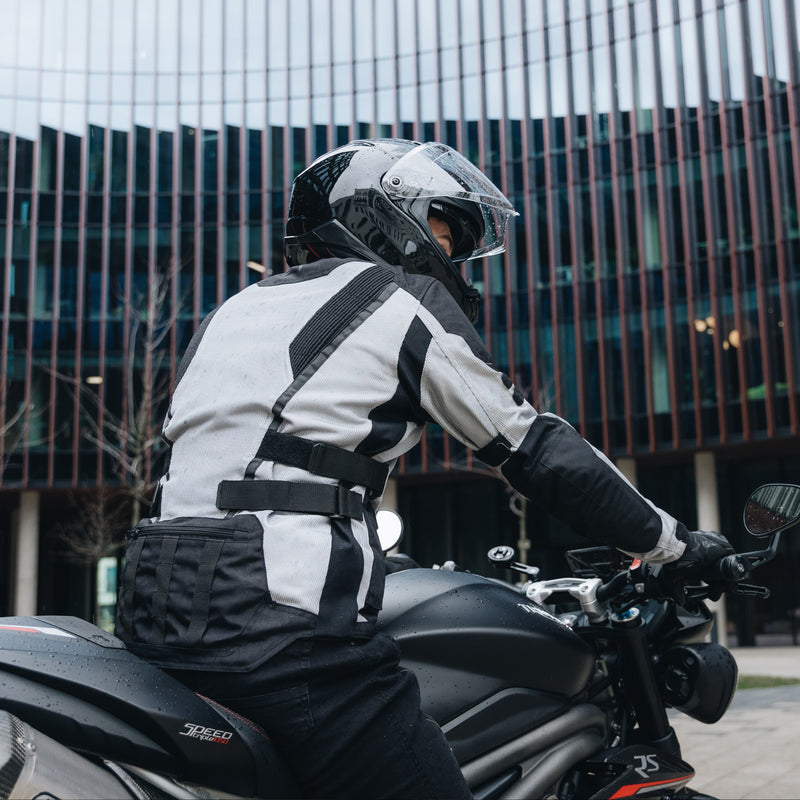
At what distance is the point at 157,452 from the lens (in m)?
26.5

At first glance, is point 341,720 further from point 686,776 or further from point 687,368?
point 687,368

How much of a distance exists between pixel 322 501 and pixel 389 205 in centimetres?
88

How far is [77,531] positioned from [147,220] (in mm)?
10363

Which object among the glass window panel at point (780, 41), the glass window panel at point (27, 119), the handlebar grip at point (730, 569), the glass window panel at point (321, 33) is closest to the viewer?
the handlebar grip at point (730, 569)

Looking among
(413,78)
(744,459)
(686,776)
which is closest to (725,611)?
(744,459)

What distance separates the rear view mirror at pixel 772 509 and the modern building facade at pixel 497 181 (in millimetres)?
20820

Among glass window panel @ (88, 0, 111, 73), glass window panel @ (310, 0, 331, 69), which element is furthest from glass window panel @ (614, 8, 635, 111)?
glass window panel @ (88, 0, 111, 73)

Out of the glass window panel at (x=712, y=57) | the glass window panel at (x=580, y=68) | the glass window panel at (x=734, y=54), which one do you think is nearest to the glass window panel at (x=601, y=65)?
the glass window panel at (x=580, y=68)

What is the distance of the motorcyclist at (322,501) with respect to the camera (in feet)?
5.30

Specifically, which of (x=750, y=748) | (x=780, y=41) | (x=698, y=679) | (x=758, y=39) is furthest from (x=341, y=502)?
(x=758, y=39)

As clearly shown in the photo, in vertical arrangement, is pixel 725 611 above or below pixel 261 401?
below

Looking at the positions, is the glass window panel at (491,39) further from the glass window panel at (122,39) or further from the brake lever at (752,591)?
the brake lever at (752,591)

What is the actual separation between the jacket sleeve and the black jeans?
454mm

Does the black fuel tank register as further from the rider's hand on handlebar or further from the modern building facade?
the modern building facade
